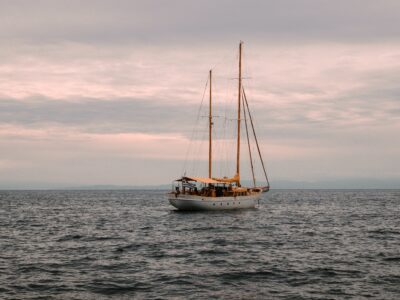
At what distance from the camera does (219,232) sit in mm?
43188

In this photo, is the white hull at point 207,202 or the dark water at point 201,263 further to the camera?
the white hull at point 207,202

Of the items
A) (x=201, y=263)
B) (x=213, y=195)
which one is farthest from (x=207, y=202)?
(x=201, y=263)

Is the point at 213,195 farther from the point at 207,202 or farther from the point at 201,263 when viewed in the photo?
the point at 201,263

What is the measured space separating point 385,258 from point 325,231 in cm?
1628

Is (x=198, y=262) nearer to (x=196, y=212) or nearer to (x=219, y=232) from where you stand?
(x=219, y=232)

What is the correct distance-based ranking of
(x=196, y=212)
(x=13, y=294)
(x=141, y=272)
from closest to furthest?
(x=13, y=294) → (x=141, y=272) → (x=196, y=212)

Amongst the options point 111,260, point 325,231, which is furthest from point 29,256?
point 325,231

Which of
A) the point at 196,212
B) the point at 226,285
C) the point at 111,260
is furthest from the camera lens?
the point at 196,212

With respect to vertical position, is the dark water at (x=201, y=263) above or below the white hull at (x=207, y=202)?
below

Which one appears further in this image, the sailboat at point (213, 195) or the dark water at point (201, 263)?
the sailboat at point (213, 195)

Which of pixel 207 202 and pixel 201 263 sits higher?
pixel 207 202

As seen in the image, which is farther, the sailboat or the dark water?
the sailboat

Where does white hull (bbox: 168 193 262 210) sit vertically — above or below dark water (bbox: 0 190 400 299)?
above

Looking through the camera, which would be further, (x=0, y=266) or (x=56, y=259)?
(x=56, y=259)
